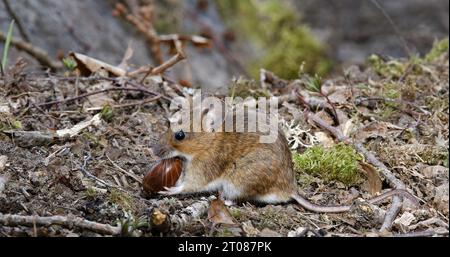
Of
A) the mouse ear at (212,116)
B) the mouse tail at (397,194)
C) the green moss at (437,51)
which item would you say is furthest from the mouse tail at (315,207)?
the green moss at (437,51)

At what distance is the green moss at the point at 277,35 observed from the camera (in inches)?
394

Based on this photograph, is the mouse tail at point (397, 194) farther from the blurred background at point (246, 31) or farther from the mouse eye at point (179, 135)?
the blurred background at point (246, 31)

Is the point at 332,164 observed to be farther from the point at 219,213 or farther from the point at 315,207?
the point at 219,213

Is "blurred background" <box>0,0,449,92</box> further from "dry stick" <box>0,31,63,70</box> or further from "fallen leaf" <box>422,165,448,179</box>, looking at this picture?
"fallen leaf" <box>422,165,448,179</box>

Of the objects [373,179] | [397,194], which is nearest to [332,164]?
[373,179]

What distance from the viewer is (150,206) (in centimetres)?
407

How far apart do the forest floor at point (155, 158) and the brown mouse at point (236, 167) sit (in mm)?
88

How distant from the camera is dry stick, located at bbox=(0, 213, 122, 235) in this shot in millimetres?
3500

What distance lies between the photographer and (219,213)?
3.96 meters

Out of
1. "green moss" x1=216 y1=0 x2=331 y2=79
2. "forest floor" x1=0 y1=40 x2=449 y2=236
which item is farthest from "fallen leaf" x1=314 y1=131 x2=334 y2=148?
"green moss" x1=216 y1=0 x2=331 y2=79

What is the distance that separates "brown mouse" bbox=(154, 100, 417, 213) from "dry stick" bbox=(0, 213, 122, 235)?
2.52 feet
